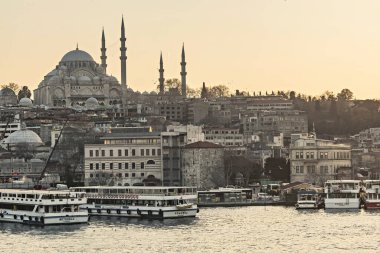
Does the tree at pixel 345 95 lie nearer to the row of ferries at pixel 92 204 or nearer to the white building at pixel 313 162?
the white building at pixel 313 162

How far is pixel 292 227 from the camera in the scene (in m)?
43.3

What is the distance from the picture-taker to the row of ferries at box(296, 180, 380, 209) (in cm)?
5347

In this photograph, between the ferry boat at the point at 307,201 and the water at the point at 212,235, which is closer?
the water at the point at 212,235

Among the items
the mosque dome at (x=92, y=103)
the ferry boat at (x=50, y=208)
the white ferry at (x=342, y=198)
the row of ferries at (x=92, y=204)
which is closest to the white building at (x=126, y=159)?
the row of ferries at (x=92, y=204)

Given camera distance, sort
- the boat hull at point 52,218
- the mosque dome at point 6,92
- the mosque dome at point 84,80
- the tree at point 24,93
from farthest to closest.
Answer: the tree at point 24,93, the mosque dome at point 6,92, the mosque dome at point 84,80, the boat hull at point 52,218

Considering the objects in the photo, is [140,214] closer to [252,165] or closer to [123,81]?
[252,165]

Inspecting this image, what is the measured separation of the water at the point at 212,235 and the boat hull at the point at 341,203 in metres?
2.96

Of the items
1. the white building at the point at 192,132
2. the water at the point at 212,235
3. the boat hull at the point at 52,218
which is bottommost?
the water at the point at 212,235

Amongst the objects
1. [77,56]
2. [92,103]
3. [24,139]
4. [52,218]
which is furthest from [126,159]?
[77,56]

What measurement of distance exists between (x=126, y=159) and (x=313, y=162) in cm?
1054

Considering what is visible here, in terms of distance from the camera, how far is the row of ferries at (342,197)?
53.5 m

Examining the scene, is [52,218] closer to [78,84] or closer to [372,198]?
[372,198]

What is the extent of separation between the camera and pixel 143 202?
49281 mm

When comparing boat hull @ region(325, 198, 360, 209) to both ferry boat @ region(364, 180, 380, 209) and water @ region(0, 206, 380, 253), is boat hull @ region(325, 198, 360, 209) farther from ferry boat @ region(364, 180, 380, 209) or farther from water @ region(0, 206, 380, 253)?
water @ region(0, 206, 380, 253)
